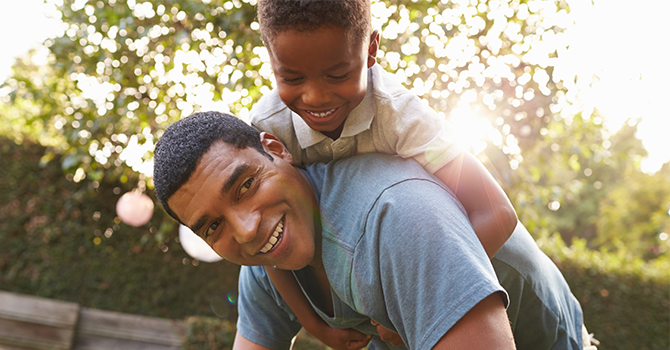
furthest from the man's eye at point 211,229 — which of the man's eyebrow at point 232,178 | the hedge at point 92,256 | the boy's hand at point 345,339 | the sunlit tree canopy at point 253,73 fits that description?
the hedge at point 92,256

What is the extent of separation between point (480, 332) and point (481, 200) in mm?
545

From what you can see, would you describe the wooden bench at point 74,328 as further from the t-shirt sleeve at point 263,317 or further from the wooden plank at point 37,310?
the t-shirt sleeve at point 263,317

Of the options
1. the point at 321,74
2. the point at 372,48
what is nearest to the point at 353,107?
the point at 321,74

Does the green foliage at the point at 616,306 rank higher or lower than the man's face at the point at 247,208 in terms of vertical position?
lower

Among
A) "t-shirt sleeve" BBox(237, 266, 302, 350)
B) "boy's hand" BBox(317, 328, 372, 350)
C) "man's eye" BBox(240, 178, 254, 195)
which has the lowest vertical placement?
"t-shirt sleeve" BBox(237, 266, 302, 350)

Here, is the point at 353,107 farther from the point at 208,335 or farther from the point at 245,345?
the point at 208,335

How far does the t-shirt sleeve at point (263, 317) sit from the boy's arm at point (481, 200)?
3.18ft

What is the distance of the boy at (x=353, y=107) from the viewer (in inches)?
58.5

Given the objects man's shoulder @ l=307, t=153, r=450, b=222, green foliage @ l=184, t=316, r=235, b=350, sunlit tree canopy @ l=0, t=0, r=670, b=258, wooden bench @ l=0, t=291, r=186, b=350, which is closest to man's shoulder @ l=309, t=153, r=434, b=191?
man's shoulder @ l=307, t=153, r=450, b=222

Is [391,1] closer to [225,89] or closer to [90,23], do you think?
[225,89]

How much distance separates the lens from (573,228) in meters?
28.4

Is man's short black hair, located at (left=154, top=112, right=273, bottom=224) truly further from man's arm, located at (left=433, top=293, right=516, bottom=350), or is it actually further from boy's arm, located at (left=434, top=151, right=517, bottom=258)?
man's arm, located at (left=433, top=293, right=516, bottom=350)

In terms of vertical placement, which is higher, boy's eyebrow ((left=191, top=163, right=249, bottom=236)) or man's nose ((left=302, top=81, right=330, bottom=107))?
man's nose ((left=302, top=81, right=330, bottom=107))

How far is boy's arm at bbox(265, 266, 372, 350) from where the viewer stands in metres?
1.86
